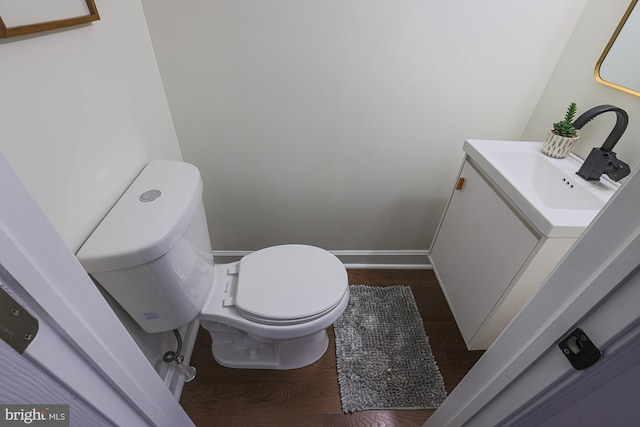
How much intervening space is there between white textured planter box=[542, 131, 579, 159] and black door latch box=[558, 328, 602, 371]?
910 millimetres

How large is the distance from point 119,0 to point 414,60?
0.99 metres

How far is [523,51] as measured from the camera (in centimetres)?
114

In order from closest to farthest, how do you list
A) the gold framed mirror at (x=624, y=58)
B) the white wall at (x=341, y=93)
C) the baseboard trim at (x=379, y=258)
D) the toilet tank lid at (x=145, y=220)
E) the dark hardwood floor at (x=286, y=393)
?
the toilet tank lid at (x=145, y=220)
the gold framed mirror at (x=624, y=58)
the white wall at (x=341, y=93)
the dark hardwood floor at (x=286, y=393)
the baseboard trim at (x=379, y=258)

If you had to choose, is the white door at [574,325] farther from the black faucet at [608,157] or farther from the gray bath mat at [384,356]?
the black faucet at [608,157]

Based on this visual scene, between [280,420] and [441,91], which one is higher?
[441,91]

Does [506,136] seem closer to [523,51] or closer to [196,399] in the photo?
[523,51]

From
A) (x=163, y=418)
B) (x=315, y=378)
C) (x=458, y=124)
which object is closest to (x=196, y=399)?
(x=315, y=378)

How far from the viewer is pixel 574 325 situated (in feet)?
1.45

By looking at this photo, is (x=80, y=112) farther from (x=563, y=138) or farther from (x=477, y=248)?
(x=563, y=138)

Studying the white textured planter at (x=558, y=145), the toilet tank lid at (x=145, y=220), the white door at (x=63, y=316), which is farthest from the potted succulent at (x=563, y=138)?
the white door at (x=63, y=316)

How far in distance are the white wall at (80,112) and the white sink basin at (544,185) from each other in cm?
116

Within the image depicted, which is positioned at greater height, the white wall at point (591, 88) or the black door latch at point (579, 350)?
the white wall at point (591, 88)

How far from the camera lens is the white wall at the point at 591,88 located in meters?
0.96

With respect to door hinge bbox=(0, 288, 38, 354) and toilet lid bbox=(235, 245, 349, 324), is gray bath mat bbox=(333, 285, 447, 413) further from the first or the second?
door hinge bbox=(0, 288, 38, 354)
